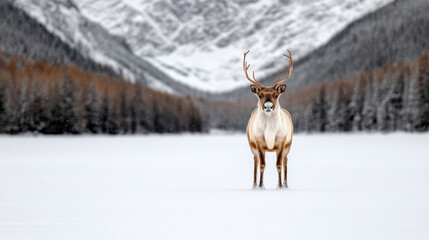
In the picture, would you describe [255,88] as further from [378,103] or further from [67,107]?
[378,103]

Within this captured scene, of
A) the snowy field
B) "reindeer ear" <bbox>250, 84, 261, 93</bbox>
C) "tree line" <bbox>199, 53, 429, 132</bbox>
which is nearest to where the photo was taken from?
the snowy field

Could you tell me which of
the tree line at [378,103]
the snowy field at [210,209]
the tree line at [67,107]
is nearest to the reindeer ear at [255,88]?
the snowy field at [210,209]

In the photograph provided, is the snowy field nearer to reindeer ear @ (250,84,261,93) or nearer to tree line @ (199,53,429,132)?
reindeer ear @ (250,84,261,93)

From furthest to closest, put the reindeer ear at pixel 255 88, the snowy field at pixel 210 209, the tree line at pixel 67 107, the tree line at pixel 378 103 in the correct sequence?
the tree line at pixel 67 107 < the tree line at pixel 378 103 < the reindeer ear at pixel 255 88 < the snowy field at pixel 210 209

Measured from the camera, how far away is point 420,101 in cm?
7794

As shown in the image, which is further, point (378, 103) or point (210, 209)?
point (378, 103)

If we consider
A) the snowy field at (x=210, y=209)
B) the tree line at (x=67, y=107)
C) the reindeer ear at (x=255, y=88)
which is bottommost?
the snowy field at (x=210, y=209)

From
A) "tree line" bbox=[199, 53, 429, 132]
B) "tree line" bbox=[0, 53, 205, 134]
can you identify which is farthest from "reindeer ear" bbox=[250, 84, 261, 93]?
"tree line" bbox=[0, 53, 205, 134]

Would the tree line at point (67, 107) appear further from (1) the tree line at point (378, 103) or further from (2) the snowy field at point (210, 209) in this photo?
(2) the snowy field at point (210, 209)

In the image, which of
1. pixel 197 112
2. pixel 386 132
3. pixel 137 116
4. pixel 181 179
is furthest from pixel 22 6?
pixel 181 179

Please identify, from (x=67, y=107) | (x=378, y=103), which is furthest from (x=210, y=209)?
(x=378, y=103)

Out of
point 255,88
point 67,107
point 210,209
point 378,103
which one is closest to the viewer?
point 210,209

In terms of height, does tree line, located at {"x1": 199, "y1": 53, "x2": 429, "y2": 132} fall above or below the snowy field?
above

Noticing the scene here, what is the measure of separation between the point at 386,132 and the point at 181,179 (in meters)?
76.5
